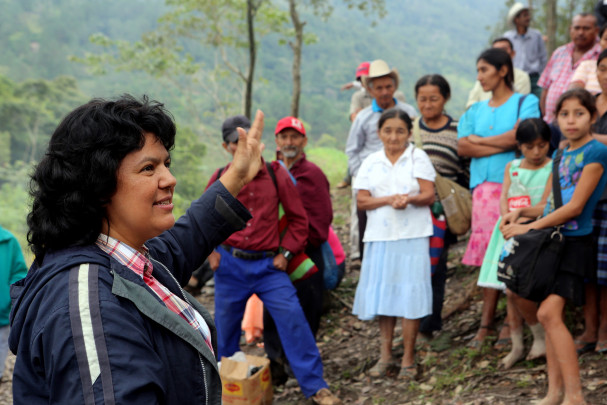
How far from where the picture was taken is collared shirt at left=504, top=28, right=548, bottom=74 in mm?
8656

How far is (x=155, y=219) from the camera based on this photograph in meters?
1.91

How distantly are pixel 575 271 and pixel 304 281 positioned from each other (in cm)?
236

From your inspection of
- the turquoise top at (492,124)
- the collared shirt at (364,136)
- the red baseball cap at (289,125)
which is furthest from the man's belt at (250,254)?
the collared shirt at (364,136)

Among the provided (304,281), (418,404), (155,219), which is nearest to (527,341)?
(418,404)

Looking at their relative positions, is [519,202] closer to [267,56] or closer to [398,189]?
[398,189]

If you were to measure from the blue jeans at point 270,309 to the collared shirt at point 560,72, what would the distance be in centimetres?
328

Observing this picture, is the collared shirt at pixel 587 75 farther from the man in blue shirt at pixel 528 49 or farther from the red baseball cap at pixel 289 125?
the man in blue shirt at pixel 528 49

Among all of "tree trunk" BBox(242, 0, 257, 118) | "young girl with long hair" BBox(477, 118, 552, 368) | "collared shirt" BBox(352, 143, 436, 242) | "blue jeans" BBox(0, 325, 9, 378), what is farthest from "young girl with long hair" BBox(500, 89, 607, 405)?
"tree trunk" BBox(242, 0, 257, 118)

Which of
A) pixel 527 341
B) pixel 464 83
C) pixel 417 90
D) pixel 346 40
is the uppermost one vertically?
pixel 346 40

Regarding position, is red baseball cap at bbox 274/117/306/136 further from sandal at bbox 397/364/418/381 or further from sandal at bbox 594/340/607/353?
sandal at bbox 594/340/607/353

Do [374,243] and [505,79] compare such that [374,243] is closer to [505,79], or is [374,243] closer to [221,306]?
[221,306]

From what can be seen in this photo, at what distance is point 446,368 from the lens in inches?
190

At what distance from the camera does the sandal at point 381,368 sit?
16.4 feet

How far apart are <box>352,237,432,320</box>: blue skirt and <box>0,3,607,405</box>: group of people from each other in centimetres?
1
